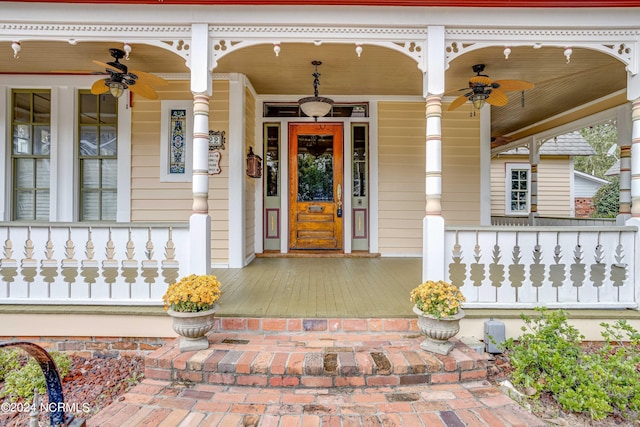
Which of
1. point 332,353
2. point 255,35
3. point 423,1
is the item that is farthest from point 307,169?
point 332,353

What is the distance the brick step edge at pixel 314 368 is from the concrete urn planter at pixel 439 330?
0.21 feet

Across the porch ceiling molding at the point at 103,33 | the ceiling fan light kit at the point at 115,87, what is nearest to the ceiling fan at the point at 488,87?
the porch ceiling molding at the point at 103,33

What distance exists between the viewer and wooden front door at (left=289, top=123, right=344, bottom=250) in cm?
576

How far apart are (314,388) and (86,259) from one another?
2363mm

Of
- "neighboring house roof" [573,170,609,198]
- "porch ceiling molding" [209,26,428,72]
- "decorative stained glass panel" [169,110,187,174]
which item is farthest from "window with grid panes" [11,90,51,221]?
"neighboring house roof" [573,170,609,198]

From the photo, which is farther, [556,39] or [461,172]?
[461,172]

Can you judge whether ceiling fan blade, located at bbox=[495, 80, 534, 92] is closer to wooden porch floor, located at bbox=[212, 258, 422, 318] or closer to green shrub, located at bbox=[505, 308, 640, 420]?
wooden porch floor, located at bbox=[212, 258, 422, 318]

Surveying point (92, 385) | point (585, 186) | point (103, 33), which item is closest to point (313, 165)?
point (103, 33)

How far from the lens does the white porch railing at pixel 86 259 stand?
10.3 ft

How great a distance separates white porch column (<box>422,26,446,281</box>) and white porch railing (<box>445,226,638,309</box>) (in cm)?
11

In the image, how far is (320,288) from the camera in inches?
145

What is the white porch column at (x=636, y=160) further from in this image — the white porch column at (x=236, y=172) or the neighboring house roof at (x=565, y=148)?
the neighboring house roof at (x=565, y=148)

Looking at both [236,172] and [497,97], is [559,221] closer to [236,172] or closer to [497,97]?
[497,97]

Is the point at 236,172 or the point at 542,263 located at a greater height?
the point at 236,172
